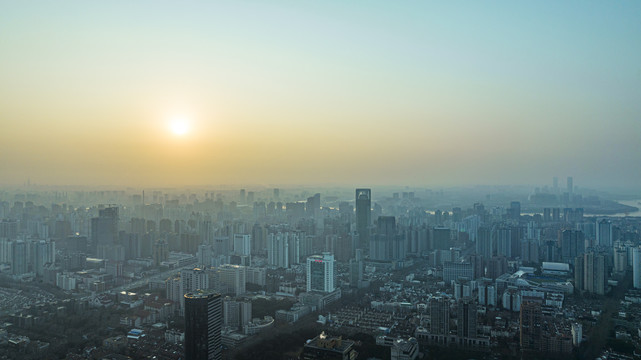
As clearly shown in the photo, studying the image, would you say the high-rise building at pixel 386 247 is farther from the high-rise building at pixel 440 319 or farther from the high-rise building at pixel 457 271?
the high-rise building at pixel 440 319

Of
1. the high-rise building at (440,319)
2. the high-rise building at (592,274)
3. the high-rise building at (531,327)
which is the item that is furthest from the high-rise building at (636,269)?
the high-rise building at (440,319)

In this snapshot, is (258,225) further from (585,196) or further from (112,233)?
(585,196)

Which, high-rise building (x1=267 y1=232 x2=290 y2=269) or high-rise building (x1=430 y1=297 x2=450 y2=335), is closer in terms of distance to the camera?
high-rise building (x1=430 y1=297 x2=450 y2=335)

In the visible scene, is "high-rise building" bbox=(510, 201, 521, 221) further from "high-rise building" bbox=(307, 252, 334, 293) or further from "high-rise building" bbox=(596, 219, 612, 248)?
"high-rise building" bbox=(307, 252, 334, 293)

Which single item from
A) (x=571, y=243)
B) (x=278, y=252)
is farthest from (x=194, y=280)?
(x=571, y=243)

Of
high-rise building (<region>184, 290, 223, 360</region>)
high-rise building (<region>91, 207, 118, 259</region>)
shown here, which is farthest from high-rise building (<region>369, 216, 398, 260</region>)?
high-rise building (<region>184, 290, 223, 360</region>)
